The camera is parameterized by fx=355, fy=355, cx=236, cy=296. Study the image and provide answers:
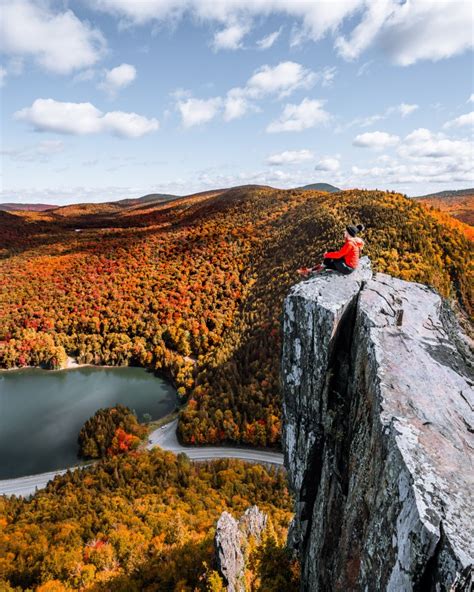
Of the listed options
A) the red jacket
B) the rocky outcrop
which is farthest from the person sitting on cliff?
the rocky outcrop

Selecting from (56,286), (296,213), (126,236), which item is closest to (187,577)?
(56,286)

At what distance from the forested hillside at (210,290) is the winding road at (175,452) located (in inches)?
42.4

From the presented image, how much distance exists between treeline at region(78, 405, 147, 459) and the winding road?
175cm

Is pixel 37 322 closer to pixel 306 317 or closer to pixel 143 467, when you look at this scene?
pixel 143 467

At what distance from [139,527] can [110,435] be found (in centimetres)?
1528

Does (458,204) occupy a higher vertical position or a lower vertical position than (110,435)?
higher

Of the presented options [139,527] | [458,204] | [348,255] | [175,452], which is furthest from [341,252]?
[458,204]

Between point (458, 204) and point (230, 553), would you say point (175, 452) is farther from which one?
point (458, 204)

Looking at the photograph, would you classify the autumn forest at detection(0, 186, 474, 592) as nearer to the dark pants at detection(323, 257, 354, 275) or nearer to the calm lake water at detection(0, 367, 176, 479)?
the calm lake water at detection(0, 367, 176, 479)

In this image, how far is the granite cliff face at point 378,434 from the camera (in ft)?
13.3

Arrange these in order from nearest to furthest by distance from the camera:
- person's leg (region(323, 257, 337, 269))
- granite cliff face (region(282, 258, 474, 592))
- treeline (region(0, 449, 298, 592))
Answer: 1. granite cliff face (region(282, 258, 474, 592))
2. person's leg (region(323, 257, 337, 269))
3. treeline (region(0, 449, 298, 592))

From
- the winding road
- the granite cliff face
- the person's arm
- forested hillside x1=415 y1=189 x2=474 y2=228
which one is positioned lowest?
the winding road

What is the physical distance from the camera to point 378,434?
525cm

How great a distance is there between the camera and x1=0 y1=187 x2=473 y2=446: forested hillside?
45125 millimetres
